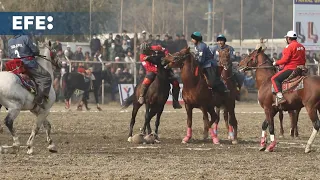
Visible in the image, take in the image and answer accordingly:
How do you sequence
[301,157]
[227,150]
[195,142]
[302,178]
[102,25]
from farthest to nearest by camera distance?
[102,25] → [195,142] → [227,150] → [301,157] → [302,178]

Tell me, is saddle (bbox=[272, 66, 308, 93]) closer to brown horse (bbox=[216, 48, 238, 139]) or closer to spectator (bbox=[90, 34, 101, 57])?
brown horse (bbox=[216, 48, 238, 139])

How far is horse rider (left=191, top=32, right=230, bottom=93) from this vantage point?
1959cm

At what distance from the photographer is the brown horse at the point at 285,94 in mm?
17203

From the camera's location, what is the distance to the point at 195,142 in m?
19.8

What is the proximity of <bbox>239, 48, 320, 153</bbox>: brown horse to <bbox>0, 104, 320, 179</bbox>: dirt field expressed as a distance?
1.95ft

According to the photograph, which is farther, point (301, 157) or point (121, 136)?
point (121, 136)

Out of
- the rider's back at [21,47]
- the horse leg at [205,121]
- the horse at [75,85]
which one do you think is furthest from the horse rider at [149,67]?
the horse at [75,85]

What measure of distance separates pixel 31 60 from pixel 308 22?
24298 millimetres

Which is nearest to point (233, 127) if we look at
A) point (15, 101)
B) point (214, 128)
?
point (214, 128)

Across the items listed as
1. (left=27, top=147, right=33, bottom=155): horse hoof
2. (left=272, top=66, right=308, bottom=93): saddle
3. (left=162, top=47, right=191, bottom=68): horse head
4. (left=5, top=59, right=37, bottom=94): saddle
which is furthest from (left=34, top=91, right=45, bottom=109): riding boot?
(left=272, top=66, right=308, bottom=93): saddle

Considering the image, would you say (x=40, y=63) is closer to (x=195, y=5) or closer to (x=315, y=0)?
(x=315, y=0)

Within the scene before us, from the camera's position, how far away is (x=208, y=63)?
1967 centimetres

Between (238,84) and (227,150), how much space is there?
3.78m

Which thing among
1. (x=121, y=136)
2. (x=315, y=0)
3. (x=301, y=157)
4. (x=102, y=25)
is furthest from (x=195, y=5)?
(x=301, y=157)
